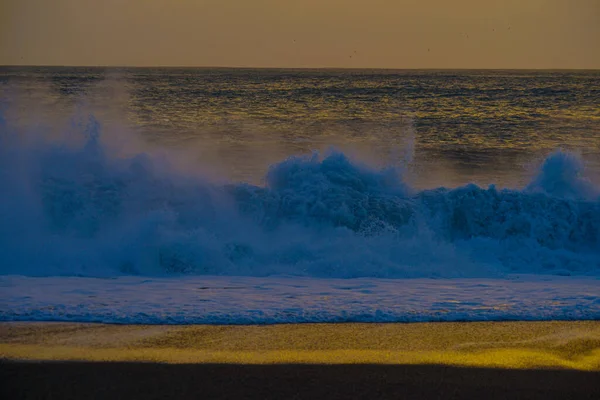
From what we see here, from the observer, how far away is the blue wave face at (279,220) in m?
8.20

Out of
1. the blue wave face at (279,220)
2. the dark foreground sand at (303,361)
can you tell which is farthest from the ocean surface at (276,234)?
the dark foreground sand at (303,361)

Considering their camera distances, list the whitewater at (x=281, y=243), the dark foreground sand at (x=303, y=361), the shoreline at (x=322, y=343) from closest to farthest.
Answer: the dark foreground sand at (x=303, y=361), the shoreline at (x=322, y=343), the whitewater at (x=281, y=243)

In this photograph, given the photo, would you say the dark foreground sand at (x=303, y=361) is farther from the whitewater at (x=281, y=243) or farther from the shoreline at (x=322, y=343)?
the whitewater at (x=281, y=243)

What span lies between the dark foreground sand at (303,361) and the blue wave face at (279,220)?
8.29ft

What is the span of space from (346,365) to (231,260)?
4.06 metres

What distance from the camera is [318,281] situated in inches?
293

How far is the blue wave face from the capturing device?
8.20 m

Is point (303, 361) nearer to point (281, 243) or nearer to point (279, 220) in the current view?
point (281, 243)

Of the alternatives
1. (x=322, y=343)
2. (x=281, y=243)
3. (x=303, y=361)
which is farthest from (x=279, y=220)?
(x=303, y=361)

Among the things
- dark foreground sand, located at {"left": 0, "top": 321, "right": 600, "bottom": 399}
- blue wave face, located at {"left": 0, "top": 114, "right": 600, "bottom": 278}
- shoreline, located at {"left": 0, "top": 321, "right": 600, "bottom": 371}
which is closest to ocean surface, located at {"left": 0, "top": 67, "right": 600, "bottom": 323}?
blue wave face, located at {"left": 0, "top": 114, "right": 600, "bottom": 278}

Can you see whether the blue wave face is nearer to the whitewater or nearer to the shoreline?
the whitewater

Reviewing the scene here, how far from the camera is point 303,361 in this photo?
4.51 m

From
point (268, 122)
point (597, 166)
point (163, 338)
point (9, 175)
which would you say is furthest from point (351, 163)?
point (268, 122)

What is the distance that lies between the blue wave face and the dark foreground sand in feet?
8.29
